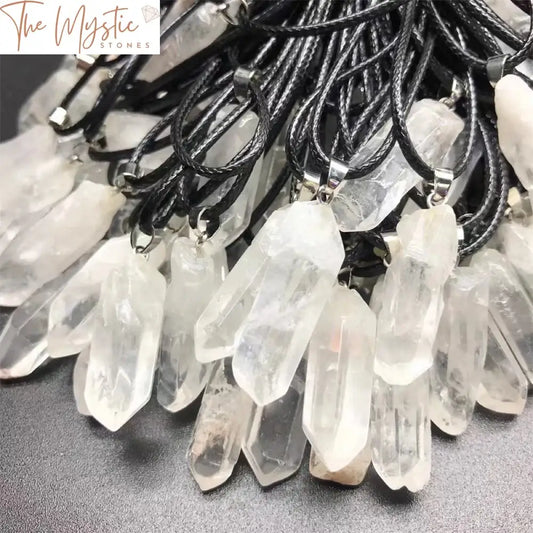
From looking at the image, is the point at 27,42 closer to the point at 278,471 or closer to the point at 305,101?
the point at 305,101

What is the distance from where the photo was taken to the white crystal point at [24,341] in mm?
523

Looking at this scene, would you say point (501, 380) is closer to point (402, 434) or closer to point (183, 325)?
point (402, 434)

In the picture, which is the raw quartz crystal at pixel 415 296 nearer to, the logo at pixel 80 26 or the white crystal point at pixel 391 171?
the white crystal point at pixel 391 171

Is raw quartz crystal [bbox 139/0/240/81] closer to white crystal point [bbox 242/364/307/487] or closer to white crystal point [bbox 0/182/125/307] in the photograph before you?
white crystal point [bbox 0/182/125/307]

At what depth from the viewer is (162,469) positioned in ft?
1.59

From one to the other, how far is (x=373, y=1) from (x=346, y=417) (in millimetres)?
345

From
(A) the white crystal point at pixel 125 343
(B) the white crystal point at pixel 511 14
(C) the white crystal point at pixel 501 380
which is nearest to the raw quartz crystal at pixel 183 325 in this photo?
(A) the white crystal point at pixel 125 343

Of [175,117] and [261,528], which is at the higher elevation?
[175,117]

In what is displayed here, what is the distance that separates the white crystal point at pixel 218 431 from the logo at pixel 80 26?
317 mm

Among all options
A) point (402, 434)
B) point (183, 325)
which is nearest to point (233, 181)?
point (183, 325)

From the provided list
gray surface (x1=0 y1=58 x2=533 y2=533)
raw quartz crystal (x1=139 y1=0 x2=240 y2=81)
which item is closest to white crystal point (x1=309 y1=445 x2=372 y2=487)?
gray surface (x1=0 y1=58 x2=533 y2=533)

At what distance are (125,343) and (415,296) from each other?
210 millimetres

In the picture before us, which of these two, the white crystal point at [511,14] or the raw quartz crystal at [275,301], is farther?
the white crystal point at [511,14]

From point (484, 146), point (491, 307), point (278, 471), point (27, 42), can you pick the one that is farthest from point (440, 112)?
point (27, 42)
